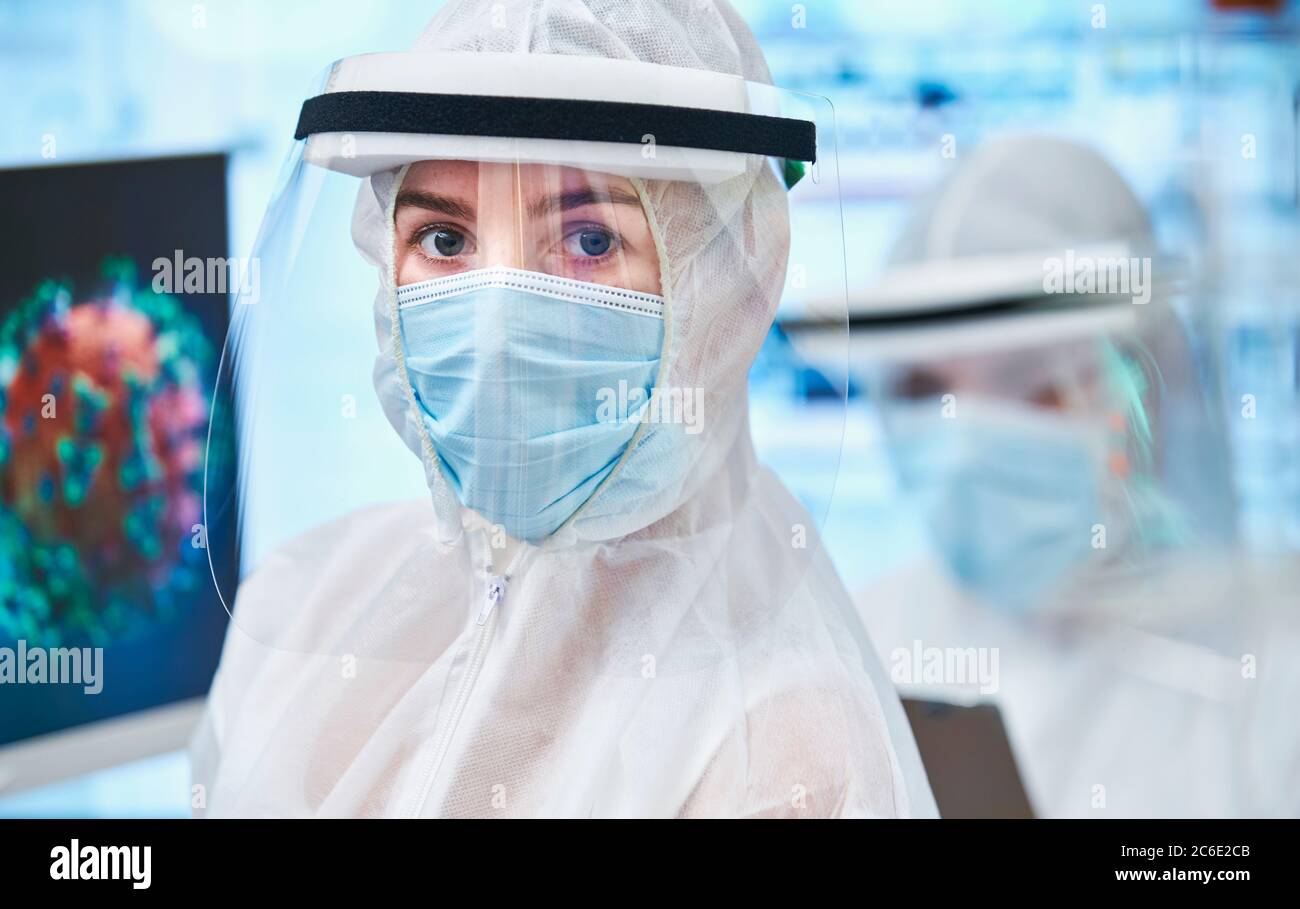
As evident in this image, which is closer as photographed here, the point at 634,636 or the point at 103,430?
the point at 634,636

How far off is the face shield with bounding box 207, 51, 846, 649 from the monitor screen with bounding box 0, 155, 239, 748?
3.53 feet

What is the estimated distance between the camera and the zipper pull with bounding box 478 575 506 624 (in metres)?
1.16

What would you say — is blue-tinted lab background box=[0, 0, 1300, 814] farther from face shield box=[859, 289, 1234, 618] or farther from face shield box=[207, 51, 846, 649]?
face shield box=[207, 51, 846, 649]

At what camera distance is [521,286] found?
3.53ft

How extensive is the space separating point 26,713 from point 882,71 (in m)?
2.70

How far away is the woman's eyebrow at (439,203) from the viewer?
1.09 meters

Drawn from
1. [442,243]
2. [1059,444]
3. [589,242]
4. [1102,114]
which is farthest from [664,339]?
[1102,114]

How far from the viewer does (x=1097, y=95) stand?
330cm

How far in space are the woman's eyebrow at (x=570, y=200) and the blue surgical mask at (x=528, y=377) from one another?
6 cm

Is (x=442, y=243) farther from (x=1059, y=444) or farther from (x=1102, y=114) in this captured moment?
(x=1102, y=114)

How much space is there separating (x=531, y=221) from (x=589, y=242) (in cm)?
6

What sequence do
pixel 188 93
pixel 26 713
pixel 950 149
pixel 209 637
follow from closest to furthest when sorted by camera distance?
pixel 26 713
pixel 209 637
pixel 188 93
pixel 950 149

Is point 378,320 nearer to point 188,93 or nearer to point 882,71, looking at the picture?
point 188,93
